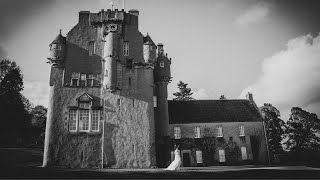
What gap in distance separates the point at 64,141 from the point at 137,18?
60.5 ft

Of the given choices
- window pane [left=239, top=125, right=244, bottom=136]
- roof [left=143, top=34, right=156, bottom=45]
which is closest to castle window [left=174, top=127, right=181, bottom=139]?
window pane [left=239, top=125, right=244, bottom=136]

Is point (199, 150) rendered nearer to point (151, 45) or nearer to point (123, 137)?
point (123, 137)

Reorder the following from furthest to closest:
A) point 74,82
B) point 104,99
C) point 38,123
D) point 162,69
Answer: point 38,123, point 162,69, point 74,82, point 104,99

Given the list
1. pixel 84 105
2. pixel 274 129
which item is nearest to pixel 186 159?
pixel 84 105

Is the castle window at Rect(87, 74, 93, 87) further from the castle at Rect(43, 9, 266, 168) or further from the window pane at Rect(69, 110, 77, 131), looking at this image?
the window pane at Rect(69, 110, 77, 131)

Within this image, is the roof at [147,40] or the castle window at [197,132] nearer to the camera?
the roof at [147,40]

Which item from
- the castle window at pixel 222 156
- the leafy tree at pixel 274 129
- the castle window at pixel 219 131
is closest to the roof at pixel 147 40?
the castle window at pixel 219 131

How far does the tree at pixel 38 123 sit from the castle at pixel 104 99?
138 feet

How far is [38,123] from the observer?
7031cm

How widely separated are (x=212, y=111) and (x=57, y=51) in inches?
968

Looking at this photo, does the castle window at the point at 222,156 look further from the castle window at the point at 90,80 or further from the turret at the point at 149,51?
the castle window at the point at 90,80

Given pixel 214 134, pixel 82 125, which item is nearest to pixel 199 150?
pixel 214 134

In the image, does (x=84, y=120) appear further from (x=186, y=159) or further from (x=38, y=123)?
(x=38, y=123)

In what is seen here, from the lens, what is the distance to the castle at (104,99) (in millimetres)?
29047
